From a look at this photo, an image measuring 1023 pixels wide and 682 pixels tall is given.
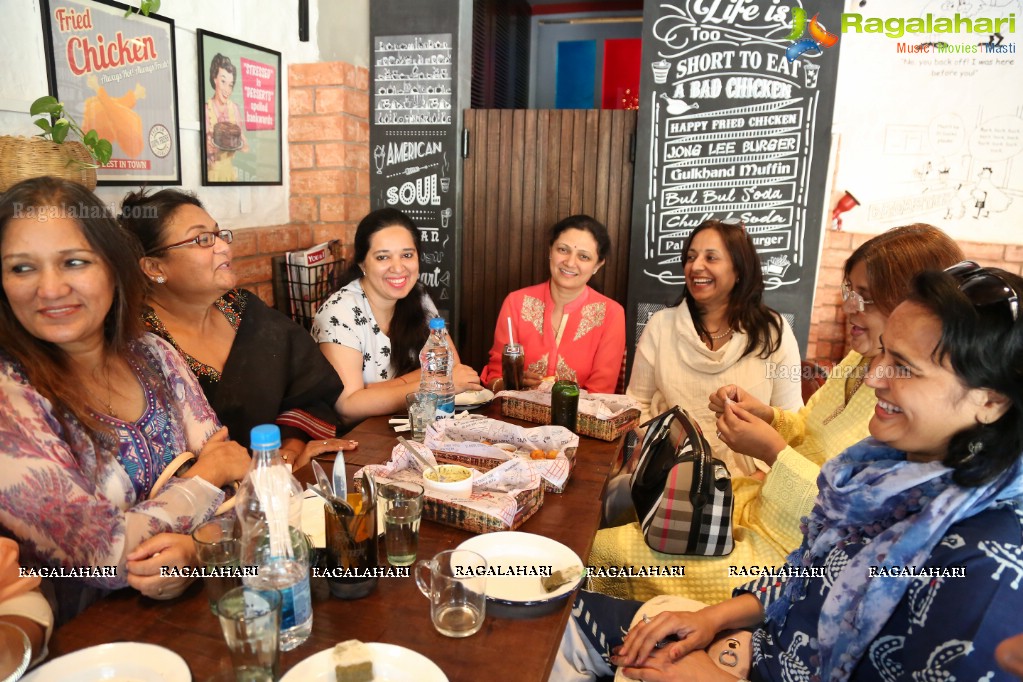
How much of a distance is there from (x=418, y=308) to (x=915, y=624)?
82.1 inches

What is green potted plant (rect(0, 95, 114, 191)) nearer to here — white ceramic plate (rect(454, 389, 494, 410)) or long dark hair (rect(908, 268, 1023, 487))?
white ceramic plate (rect(454, 389, 494, 410))

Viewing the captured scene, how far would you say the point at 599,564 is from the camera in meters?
1.94

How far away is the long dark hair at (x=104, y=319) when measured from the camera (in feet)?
4.49

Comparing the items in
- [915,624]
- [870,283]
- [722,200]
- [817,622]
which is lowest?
[817,622]

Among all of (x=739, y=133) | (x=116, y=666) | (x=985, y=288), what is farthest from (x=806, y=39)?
(x=116, y=666)

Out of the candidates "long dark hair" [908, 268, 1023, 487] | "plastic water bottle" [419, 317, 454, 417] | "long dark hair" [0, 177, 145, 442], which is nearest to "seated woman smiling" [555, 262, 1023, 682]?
"long dark hair" [908, 268, 1023, 487]

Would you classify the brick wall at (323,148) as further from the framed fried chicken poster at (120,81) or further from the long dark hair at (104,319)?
the long dark hair at (104,319)

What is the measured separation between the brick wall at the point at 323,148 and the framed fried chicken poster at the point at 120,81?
2.73 feet

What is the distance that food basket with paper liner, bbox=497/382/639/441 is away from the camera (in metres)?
1.99

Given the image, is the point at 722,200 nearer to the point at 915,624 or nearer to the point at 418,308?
the point at 418,308

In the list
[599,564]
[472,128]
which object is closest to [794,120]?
A: [472,128]

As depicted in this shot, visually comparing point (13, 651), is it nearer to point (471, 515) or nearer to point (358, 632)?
point (358, 632)

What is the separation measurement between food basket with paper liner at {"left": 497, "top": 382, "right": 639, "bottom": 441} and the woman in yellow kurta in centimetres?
27

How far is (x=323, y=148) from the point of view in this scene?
359 cm
